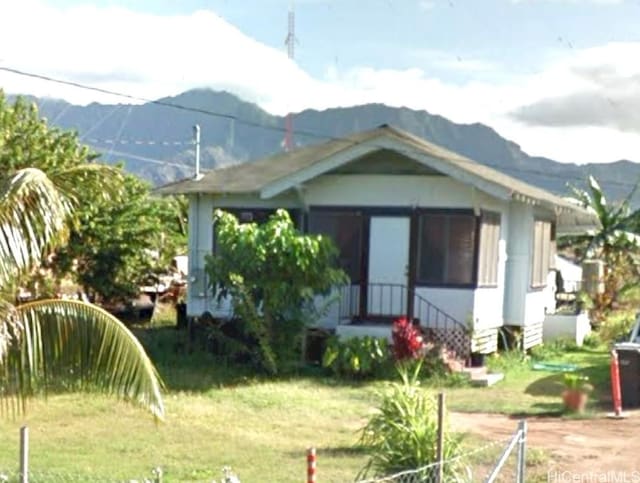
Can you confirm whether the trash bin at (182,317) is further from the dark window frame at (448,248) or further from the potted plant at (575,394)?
the potted plant at (575,394)

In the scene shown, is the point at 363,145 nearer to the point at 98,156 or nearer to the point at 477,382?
the point at 477,382

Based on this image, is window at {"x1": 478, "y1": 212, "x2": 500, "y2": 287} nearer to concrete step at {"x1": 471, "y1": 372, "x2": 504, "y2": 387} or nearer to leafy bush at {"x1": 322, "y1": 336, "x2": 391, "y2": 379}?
concrete step at {"x1": 471, "y1": 372, "x2": 504, "y2": 387}

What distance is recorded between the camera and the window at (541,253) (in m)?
24.1

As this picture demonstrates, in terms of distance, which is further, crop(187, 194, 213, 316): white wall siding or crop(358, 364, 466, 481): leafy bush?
crop(187, 194, 213, 316): white wall siding

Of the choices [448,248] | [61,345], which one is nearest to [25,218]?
[61,345]

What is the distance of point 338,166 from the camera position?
20.3m

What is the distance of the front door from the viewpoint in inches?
802

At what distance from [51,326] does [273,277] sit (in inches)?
Answer: 396

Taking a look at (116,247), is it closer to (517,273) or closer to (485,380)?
(517,273)

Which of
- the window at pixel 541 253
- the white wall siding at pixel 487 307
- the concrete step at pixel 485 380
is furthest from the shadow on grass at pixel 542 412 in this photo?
the window at pixel 541 253

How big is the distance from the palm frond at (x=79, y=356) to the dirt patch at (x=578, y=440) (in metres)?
4.93

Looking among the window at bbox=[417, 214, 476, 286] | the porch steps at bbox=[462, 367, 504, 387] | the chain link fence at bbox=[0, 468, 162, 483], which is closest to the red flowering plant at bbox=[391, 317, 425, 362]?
the porch steps at bbox=[462, 367, 504, 387]

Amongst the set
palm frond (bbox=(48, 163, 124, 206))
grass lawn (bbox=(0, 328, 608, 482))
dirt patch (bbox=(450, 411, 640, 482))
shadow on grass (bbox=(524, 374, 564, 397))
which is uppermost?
palm frond (bbox=(48, 163, 124, 206))

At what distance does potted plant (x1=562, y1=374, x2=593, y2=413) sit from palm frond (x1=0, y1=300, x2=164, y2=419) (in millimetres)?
8748
